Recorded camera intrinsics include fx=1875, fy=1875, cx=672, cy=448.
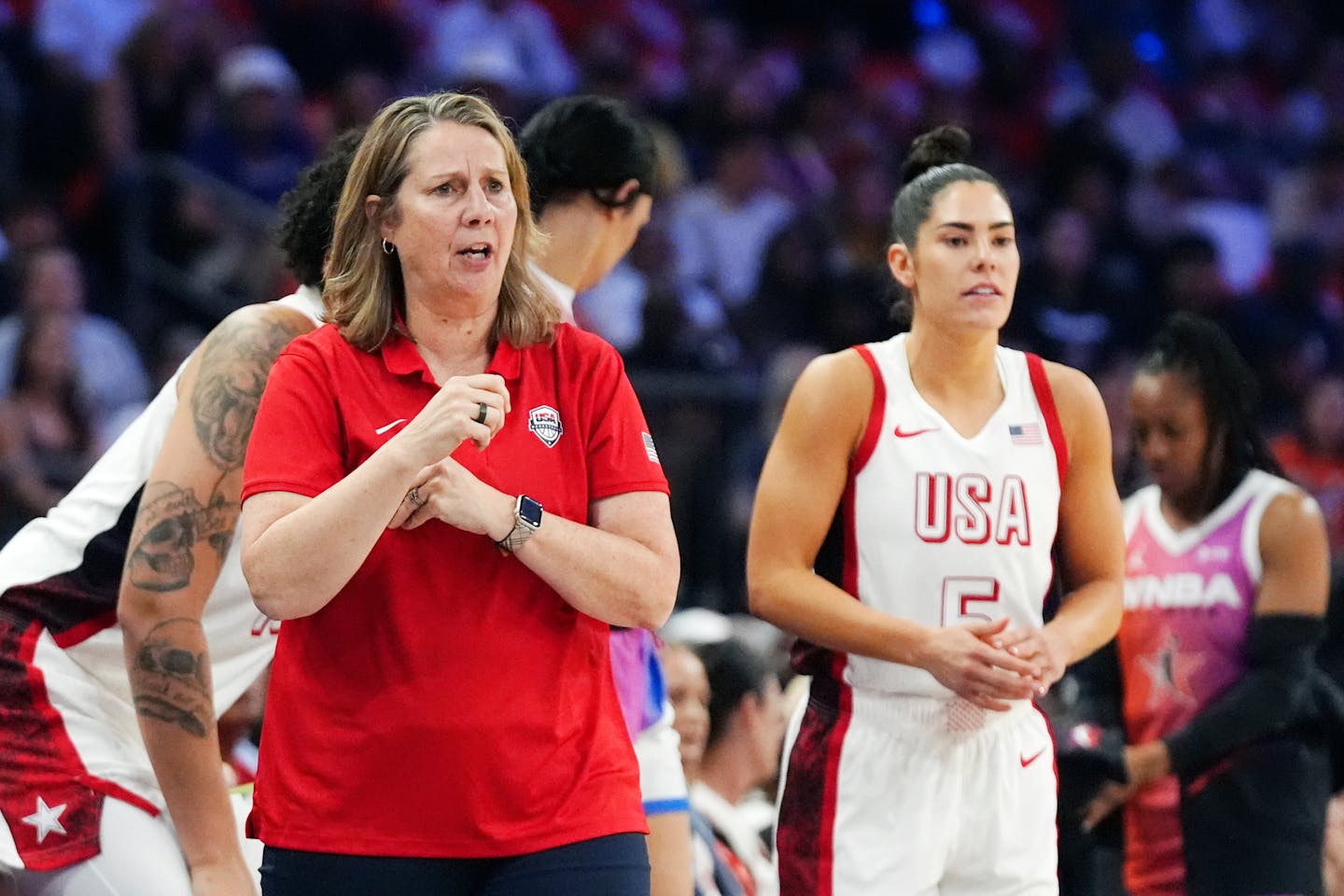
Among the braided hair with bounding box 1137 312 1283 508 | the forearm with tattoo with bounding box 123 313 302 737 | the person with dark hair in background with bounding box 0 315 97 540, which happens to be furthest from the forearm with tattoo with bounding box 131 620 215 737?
Answer: the person with dark hair in background with bounding box 0 315 97 540

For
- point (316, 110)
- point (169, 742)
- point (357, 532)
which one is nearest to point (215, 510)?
point (169, 742)

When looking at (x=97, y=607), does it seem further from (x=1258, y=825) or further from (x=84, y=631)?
(x=1258, y=825)

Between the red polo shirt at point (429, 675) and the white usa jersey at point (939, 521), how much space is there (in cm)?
105

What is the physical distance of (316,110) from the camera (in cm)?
1069

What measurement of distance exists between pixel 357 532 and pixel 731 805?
149 inches

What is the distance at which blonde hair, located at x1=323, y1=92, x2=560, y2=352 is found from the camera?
3.17m

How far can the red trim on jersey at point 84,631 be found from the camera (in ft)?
11.7

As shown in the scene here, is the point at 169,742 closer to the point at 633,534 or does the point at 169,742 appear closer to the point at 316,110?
the point at 633,534

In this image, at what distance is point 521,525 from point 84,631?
1139 millimetres

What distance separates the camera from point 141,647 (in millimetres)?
3354

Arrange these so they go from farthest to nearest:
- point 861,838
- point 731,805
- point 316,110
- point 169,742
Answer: point 316,110 → point 731,805 → point 861,838 → point 169,742

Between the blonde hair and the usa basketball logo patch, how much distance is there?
14cm

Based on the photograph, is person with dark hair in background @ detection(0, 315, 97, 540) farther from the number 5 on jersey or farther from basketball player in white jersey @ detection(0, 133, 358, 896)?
the number 5 on jersey

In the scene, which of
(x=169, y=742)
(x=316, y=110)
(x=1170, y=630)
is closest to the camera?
(x=169, y=742)
